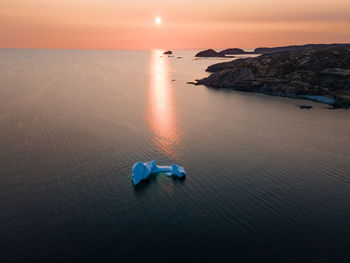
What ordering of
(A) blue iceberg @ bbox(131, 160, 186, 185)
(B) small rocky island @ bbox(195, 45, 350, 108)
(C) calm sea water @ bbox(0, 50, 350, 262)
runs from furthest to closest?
(B) small rocky island @ bbox(195, 45, 350, 108)
(A) blue iceberg @ bbox(131, 160, 186, 185)
(C) calm sea water @ bbox(0, 50, 350, 262)

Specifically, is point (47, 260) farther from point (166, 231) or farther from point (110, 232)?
point (166, 231)

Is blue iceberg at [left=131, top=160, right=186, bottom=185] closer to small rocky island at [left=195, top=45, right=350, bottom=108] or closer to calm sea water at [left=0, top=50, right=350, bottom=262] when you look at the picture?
calm sea water at [left=0, top=50, right=350, bottom=262]

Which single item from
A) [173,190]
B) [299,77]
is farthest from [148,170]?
[299,77]

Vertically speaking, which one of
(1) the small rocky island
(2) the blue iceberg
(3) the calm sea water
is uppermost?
(1) the small rocky island

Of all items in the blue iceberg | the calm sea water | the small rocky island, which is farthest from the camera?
the small rocky island

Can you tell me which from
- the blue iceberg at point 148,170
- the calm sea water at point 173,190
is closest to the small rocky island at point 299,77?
the calm sea water at point 173,190

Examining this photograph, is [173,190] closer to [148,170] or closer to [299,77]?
[148,170]

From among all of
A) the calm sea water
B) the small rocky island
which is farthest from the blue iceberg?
the small rocky island

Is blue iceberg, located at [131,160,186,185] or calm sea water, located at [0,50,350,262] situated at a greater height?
blue iceberg, located at [131,160,186,185]

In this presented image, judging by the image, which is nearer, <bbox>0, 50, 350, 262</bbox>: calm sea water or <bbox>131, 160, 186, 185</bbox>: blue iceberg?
<bbox>0, 50, 350, 262</bbox>: calm sea water
